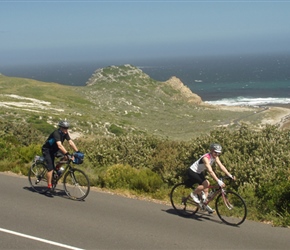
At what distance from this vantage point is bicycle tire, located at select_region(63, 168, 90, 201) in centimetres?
1140

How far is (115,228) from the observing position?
30.3ft

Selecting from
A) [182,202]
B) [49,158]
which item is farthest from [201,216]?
[49,158]

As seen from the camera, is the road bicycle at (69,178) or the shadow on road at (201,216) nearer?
the shadow on road at (201,216)

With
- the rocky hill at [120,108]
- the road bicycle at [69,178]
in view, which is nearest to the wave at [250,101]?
the rocky hill at [120,108]

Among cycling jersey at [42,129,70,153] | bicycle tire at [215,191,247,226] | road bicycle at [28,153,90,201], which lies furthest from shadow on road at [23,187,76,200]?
bicycle tire at [215,191,247,226]

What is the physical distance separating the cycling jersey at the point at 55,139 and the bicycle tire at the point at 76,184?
798mm

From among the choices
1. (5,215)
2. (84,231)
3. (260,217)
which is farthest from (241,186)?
(5,215)

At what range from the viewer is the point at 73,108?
67.7m

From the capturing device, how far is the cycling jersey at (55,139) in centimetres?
1130

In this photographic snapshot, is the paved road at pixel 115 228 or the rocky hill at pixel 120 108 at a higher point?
the paved road at pixel 115 228

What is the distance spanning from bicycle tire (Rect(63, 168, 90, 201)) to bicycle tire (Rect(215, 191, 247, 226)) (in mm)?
3627

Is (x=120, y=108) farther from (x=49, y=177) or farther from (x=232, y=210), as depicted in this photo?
(x=232, y=210)

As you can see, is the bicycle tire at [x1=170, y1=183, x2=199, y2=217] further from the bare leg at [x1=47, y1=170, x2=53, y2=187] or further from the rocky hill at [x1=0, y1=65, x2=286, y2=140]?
the rocky hill at [x1=0, y1=65, x2=286, y2=140]

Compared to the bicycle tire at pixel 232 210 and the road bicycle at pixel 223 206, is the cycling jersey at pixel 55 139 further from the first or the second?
the bicycle tire at pixel 232 210
